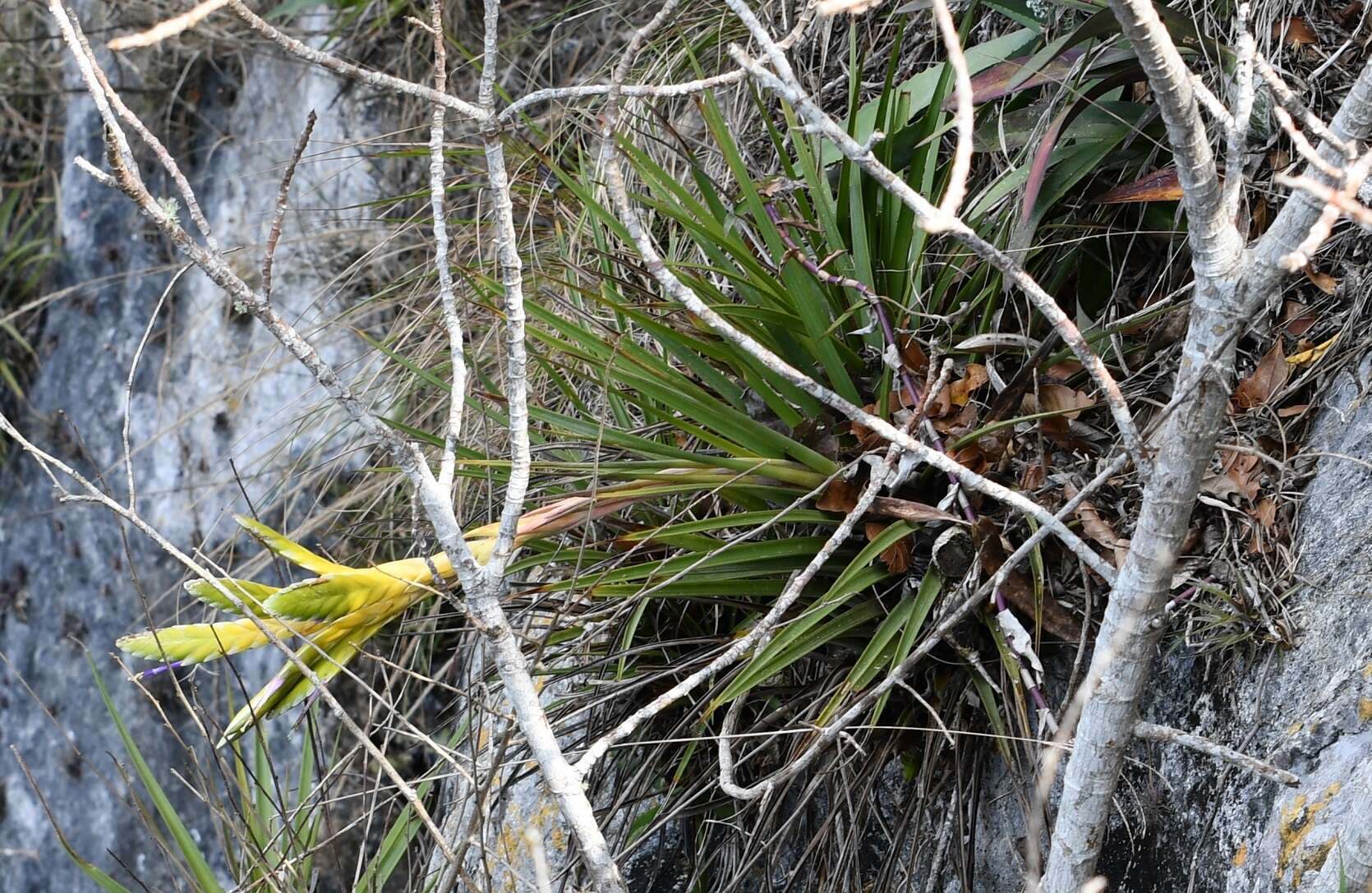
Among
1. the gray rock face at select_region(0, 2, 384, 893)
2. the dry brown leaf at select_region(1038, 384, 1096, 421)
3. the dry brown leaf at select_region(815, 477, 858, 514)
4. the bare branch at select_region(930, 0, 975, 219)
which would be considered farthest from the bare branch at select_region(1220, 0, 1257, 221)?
the gray rock face at select_region(0, 2, 384, 893)

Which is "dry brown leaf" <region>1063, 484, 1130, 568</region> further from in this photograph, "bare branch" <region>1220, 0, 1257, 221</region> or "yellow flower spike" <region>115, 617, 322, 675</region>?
"yellow flower spike" <region>115, 617, 322, 675</region>

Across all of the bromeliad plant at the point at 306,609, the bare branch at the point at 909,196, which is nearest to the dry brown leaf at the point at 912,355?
the bromeliad plant at the point at 306,609

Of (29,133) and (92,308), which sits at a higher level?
(29,133)

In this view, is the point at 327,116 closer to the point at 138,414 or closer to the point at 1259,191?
the point at 138,414

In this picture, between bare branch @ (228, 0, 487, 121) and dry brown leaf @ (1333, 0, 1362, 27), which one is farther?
dry brown leaf @ (1333, 0, 1362, 27)

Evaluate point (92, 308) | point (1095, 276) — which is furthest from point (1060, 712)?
point (92, 308)

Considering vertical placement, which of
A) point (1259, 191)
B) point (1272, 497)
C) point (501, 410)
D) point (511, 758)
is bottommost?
point (511, 758)
